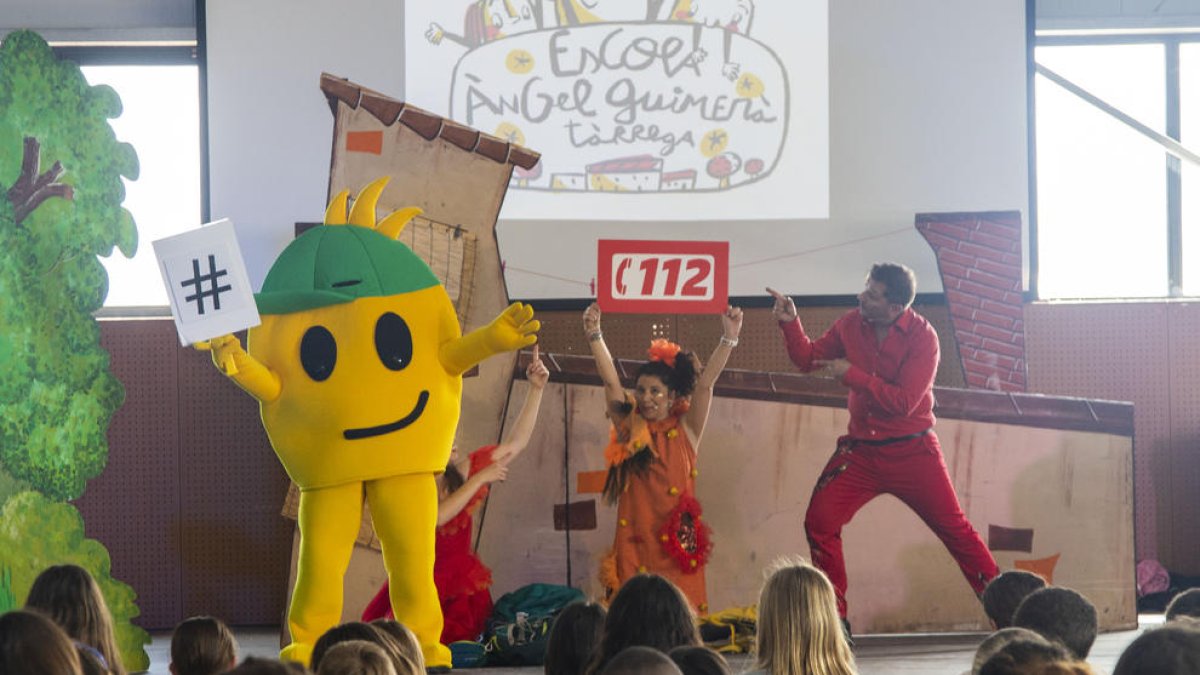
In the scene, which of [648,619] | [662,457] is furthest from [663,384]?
[648,619]

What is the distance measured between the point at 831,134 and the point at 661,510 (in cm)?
213

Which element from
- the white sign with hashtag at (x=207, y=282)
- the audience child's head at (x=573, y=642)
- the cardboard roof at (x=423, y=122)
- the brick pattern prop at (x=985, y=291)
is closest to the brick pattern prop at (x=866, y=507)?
the brick pattern prop at (x=985, y=291)

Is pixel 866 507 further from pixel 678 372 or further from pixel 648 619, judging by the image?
pixel 648 619

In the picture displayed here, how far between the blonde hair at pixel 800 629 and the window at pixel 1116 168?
4.62m

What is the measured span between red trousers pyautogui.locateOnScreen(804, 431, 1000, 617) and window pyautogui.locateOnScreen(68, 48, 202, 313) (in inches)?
133

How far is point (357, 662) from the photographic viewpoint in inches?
97.9

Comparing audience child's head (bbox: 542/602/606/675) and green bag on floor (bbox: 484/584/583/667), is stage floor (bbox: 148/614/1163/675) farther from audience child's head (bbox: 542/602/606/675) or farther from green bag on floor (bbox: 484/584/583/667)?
audience child's head (bbox: 542/602/606/675)

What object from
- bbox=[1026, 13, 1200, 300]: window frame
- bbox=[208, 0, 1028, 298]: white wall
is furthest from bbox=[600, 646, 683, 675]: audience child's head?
bbox=[1026, 13, 1200, 300]: window frame

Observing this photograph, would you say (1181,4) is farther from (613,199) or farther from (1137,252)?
(613,199)

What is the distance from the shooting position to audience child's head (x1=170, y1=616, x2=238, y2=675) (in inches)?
125

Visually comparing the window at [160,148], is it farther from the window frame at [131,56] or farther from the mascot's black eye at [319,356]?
the mascot's black eye at [319,356]

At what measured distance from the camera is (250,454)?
7074 mm

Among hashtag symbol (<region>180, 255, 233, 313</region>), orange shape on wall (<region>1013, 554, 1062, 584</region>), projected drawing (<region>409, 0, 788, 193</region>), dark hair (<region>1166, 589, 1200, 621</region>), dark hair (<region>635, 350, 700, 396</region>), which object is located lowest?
orange shape on wall (<region>1013, 554, 1062, 584</region>)

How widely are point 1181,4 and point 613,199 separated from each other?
10.2 feet
